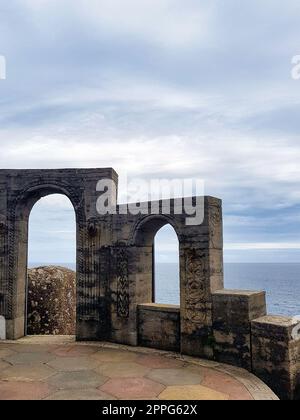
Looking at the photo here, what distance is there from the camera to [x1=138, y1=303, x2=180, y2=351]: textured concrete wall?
772 centimetres

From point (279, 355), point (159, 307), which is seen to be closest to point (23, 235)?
point (159, 307)

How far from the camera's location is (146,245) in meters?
8.69

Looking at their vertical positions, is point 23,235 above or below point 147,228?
below

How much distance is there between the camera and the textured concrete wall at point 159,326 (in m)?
7.72

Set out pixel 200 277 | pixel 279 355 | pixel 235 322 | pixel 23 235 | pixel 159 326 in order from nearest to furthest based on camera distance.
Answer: pixel 279 355 → pixel 235 322 → pixel 200 277 → pixel 159 326 → pixel 23 235

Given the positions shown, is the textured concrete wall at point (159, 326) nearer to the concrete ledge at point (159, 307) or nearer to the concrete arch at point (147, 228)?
the concrete ledge at point (159, 307)

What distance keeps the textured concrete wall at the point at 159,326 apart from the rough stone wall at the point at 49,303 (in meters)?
4.46

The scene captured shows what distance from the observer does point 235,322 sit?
6.79 metres

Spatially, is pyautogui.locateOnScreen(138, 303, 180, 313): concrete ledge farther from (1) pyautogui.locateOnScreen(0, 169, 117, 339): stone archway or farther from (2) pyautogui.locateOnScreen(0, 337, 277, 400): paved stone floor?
(1) pyautogui.locateOnScreen(0, 169, 117, 339): stone archway

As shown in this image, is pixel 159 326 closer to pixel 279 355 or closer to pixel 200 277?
pixel 200 277

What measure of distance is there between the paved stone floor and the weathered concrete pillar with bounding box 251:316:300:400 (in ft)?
1.04

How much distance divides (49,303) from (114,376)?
6.06 meters
